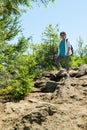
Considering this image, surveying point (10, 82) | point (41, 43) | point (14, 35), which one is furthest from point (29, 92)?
point (41, 43)

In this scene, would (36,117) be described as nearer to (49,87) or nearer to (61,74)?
(49,87)

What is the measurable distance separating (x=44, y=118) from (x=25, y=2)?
848 cm

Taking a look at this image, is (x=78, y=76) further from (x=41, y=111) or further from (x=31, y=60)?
(x=41, y=111)

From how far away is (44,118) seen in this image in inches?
376

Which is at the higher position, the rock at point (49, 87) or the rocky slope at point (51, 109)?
the rock at point (49, 87)

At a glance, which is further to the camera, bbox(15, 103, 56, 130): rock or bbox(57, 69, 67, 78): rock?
bbox(57, 69, 67, 78): rock

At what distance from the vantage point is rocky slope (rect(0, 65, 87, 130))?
30.7 ft

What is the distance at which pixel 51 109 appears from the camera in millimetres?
9852

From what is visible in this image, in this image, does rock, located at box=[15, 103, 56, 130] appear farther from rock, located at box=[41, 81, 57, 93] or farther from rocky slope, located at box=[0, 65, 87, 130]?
rock, located at box=[41, 81, 57, 93]

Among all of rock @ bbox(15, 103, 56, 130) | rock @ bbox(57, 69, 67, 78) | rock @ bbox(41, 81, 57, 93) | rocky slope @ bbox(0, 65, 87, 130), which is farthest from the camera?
rock @ bbox(57, 69, 67, 78)

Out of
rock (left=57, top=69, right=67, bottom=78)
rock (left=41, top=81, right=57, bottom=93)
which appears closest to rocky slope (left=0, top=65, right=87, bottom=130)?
rock (left=41, top=81, right=57, bottom=93)

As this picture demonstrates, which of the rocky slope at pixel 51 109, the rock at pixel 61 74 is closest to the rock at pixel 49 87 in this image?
the rocky slope at pixel 51 109

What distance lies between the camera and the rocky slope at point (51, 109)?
30.7ft

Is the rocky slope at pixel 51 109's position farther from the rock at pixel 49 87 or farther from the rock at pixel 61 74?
the rock at pixel 61 74
